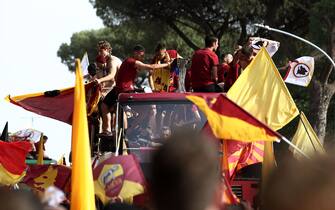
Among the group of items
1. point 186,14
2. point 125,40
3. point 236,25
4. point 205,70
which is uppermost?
point 186,14

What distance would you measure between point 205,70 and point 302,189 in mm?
9210

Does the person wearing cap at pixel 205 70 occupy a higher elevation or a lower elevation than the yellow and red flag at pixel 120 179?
higher

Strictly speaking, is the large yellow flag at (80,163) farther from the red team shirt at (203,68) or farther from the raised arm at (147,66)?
the red team shirt at (203,68)

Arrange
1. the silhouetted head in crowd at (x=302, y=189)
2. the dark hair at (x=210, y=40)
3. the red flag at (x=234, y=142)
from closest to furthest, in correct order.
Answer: the silhouetted head in crowd at (x=302, y=189) → the red flag at (x=234, y=142) → the dark hair at (x=210, y=40)

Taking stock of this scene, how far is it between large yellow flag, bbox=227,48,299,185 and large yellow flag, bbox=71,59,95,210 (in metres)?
1.56

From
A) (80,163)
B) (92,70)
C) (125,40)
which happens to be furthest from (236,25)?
(80,163)

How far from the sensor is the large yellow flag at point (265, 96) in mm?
9602

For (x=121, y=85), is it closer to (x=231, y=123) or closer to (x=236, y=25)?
(x=231, y=123)

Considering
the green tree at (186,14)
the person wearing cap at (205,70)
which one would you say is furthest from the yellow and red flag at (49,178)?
the green tree at (186,14)

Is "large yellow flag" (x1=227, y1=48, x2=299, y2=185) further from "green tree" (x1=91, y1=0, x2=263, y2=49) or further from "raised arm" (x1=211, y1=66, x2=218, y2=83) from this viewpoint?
"green tree" (x1=91, y1=0, x2=263, y2=49)

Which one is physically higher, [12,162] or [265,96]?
[265,96]

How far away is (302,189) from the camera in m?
3.26

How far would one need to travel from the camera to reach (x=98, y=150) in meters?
11.5

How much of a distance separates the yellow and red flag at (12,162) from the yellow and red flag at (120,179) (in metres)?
4.68
